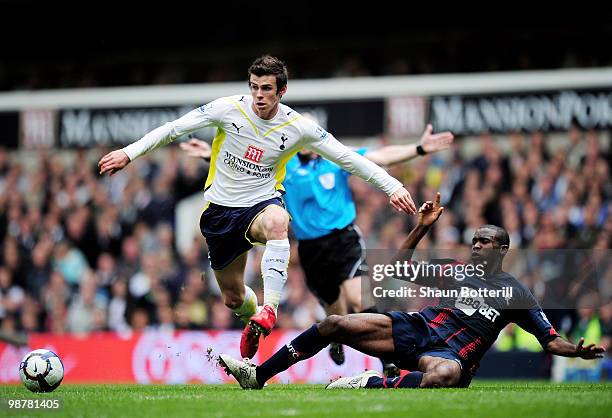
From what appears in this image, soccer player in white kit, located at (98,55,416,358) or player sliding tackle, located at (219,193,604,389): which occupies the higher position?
soccer player in white kit, located at (98,55,416,358)

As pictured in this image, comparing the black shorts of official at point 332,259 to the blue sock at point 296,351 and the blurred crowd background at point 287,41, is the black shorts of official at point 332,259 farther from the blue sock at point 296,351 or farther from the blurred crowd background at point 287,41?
the blurred crowd background at point 287,41

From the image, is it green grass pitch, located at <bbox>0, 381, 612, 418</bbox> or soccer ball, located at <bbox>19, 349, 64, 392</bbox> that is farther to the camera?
soccer ball, located at <bbox>19, 349, 64, 392</bbox>

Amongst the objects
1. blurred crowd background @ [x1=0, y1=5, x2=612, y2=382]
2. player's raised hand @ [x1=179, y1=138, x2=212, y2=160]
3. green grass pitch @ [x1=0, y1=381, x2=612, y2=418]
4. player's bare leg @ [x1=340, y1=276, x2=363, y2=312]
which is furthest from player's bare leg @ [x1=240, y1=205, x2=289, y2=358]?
blurred crowd background @ [x1=0, y1=5, x2=612, y2=382]

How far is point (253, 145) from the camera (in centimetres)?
904

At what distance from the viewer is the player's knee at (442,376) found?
827cm

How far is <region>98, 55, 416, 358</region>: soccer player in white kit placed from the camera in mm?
8773

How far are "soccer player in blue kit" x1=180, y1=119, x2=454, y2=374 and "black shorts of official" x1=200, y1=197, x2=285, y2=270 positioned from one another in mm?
1891

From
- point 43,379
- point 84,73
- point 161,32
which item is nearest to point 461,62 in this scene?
point 161,32

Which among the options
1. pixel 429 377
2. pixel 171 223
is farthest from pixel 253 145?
pixel 171 223

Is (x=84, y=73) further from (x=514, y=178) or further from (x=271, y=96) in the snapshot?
(x=271, y=96)

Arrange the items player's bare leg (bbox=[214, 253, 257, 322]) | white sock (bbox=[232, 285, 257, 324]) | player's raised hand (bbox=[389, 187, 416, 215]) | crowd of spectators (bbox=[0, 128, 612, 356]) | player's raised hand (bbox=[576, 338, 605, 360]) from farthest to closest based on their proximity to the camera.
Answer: crowd of spectators (bbox=[0, 128, 612, 356])
white sock (bbox=[232, 285, 257, 324])
player's bare leg (bbox=[214, 253, 257, 322])
player's raised hand (bbox=[389, 187, 416, 215])
player's raised hand (bbox=[576, 338, 605, 360])

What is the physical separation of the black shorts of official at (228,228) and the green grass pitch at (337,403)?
1.32 m

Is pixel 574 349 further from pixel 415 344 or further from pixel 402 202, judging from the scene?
pixel 402 202

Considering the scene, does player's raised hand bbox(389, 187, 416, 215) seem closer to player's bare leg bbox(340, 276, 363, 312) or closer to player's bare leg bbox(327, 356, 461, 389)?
player's bare leg bbox(327, 356, 461, 389)
